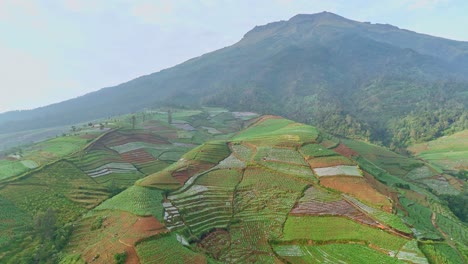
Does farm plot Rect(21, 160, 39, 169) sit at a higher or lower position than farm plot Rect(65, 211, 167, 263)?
higher

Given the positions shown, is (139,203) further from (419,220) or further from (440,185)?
(440,185)

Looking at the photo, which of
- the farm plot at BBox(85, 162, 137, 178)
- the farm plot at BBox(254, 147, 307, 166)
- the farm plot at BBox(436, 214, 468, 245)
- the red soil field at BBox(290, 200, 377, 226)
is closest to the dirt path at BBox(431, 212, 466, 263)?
the farm plot at BBox(436, 214, 468, 245)

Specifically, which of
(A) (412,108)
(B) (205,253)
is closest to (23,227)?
(B) (205,253)

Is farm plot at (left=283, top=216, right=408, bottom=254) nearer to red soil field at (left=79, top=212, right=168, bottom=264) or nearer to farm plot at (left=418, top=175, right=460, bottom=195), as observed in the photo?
A: red soil field at (left=79, top=212, right=168, bottom=264)

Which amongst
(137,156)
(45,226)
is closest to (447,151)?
(137,156)

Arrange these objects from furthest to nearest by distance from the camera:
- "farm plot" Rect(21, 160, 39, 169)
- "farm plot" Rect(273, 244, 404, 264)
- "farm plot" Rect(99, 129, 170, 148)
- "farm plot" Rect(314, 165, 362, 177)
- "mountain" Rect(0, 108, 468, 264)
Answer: "farm plot" Rect(99, 129, 170, 148)
"farm plot" Rect(21, 160, 39, 169)
"farm plot" Rect(314, 165, 362, 177)
"mountain" Rect(0, 108, 468, 264)
"farm plot" Rect(273, 244, 404, 264)

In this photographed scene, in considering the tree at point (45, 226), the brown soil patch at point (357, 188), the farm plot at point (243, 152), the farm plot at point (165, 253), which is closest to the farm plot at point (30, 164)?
the tree at point (45, 226)

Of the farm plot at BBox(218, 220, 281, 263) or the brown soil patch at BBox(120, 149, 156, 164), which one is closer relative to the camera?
the farm plot at BBox(218, 220, 281, 263)
